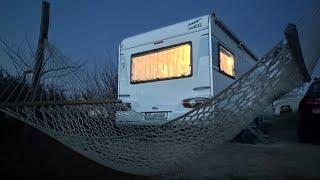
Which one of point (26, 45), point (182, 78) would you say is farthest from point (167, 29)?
point (26, 45)

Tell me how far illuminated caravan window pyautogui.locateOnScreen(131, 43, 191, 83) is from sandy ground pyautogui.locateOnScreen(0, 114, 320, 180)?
1.53 m

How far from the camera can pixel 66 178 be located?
2.91m

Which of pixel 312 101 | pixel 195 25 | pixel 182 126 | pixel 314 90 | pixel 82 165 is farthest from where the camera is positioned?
pixel 314 90

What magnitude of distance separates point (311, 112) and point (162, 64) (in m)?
2.84

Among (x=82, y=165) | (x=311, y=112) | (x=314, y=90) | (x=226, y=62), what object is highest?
(x=226, y=62)

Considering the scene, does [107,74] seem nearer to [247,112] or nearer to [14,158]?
[14,158]

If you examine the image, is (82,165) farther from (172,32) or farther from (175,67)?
(172,32)

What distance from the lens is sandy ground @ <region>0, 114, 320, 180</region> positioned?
3.06 metres

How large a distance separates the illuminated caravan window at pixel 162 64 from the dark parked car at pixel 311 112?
240 centimetres

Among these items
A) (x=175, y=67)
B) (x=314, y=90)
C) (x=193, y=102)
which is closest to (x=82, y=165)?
(x=193, y=102)

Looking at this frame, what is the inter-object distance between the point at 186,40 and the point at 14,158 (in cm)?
304

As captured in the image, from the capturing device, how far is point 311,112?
18.6 feet

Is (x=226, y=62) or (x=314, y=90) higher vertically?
(x=226, y=62)

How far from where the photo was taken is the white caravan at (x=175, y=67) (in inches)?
191
